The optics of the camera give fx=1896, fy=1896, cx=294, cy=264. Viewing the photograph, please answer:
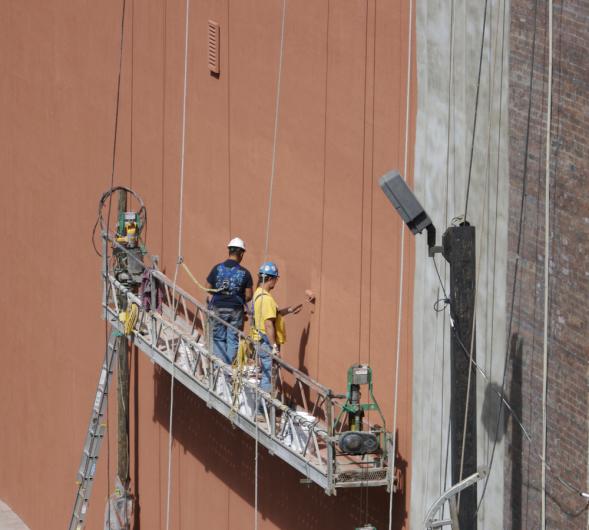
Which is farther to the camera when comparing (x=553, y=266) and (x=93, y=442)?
(x=93, y=442)

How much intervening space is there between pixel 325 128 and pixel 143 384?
23.9 ft

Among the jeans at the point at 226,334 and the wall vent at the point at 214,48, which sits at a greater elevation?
the wall vent at the point at 214,48

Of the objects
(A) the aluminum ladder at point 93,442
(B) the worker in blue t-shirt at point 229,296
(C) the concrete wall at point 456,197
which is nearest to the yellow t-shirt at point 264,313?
(B) the worker in blue t-shirt at point 229,296

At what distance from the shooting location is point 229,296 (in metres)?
22.1

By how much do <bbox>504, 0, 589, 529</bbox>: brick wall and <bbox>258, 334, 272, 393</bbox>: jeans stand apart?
390 centimetres

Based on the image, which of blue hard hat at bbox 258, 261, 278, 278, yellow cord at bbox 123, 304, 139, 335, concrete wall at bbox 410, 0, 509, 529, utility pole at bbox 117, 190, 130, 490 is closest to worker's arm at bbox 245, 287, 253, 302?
blue hard hat at bbox 258, 261, 278, 278

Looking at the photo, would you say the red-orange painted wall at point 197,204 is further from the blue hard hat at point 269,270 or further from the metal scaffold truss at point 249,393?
the blue hard hat at point 269,270

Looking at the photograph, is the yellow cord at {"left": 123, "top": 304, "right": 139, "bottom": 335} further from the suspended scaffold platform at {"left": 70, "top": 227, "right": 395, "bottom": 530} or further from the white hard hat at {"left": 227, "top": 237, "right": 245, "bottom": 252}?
the white hard hat at {"left": 227, "top": 237, "right": 245, "bottom": 252}

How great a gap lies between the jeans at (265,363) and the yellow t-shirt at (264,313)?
4.8 inches

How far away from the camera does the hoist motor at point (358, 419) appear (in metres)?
19.2

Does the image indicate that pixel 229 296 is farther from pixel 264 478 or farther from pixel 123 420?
pixel 123 420

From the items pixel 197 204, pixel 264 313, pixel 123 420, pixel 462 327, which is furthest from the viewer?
pixel 123 420

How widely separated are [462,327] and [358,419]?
4.26m

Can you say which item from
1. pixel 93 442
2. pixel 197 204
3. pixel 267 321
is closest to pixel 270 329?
pixel 267 321
